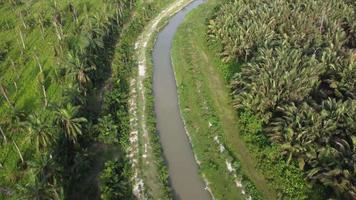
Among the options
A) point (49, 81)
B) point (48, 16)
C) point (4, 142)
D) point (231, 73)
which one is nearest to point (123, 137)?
point (4, 142)

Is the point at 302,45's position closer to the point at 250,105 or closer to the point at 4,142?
the point at 250,105

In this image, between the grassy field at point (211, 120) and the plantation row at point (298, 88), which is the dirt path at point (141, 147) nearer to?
the grassy field at point (211, 120)

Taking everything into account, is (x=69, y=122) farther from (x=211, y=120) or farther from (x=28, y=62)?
(x=28, y=62)

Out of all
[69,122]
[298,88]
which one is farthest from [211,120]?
[69,122]

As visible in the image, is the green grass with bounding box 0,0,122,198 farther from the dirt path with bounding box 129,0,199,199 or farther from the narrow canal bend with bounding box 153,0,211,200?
the narrow canal bend with bounding box 153,0,211,200

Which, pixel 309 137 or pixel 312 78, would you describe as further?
pixel 312 78

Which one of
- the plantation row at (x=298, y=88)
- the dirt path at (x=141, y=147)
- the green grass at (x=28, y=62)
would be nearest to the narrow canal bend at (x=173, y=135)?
the dirt path at (x=141, y=147)

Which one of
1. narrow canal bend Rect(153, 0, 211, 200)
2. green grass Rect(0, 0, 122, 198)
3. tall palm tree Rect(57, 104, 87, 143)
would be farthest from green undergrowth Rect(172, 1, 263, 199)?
green grass Rect(0, 0, 122, 198)
